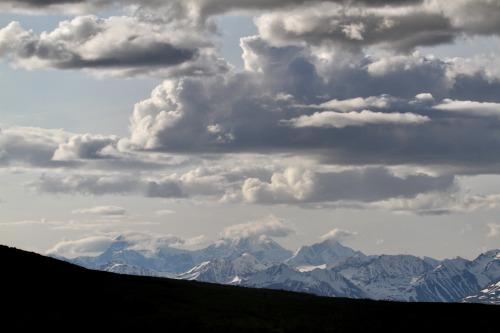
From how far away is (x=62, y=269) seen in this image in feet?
379

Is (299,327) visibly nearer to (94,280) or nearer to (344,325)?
(344,325)

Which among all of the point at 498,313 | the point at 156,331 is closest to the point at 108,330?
the point at 156,331

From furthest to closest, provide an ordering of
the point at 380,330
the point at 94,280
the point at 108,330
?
the point at 94,280, the point at 380,330, the point at 108,330

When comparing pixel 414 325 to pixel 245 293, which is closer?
pixel 414 325

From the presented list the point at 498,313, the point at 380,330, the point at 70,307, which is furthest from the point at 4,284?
the point at 498,313

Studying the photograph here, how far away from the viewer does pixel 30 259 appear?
11575 cm

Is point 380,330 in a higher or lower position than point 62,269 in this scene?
lower

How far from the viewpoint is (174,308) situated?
334 feet

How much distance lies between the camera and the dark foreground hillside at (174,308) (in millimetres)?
90938

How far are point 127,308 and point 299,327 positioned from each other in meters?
20.8

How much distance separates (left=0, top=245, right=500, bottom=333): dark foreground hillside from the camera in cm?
9094

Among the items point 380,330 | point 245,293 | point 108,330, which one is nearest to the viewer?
point 108,330

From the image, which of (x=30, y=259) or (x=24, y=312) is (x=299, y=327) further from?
(x=30, y=259)

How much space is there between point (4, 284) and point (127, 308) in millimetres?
15705
